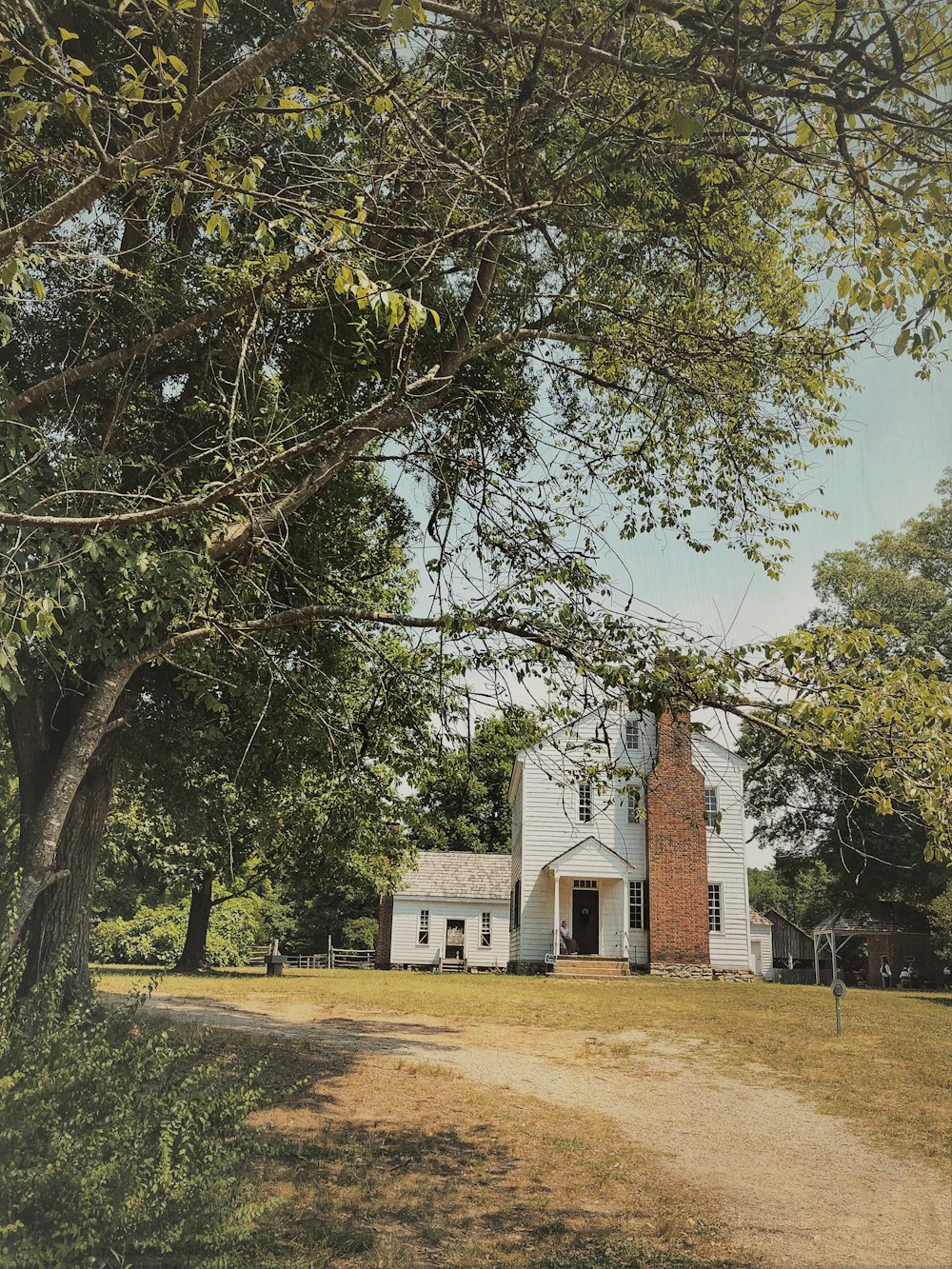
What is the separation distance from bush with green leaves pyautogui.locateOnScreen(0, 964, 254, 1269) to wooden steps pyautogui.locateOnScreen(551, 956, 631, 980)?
78.7 feet

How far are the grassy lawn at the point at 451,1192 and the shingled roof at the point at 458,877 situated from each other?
26.7 meters

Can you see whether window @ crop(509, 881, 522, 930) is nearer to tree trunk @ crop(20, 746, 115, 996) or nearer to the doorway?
the doorway

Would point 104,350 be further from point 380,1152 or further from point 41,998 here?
point 380,1152

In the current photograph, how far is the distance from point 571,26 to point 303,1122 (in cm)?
871

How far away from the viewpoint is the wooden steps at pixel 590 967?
27234mm

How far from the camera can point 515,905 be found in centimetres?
3350

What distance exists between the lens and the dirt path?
557 cm

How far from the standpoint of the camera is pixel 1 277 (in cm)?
376

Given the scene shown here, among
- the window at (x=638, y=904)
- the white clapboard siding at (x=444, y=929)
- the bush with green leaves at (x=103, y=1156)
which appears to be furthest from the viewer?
the white clapboard siding at (x=444, y=929)

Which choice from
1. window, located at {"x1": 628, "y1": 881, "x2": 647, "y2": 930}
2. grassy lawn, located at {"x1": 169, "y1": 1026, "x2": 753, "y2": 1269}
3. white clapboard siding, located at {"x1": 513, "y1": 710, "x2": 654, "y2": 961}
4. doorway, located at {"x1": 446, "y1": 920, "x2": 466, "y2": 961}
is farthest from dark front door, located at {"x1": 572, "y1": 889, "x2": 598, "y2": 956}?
grassy lawn, located at {"x1": 169, "y1": 1026, "x2": 753, "y2": 1269}

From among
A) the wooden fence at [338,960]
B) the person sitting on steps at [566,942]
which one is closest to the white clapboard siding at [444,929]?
the wooden fence at [338,960]

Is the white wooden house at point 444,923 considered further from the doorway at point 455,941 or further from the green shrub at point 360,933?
the green shrub at point 360,933

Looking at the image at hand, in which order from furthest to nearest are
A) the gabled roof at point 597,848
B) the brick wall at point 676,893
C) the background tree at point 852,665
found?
the gabled roof at point 597,848, the brick wall at point 676,893, the background tree at point 852,665

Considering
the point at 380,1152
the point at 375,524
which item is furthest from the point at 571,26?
the point at 380,1152
